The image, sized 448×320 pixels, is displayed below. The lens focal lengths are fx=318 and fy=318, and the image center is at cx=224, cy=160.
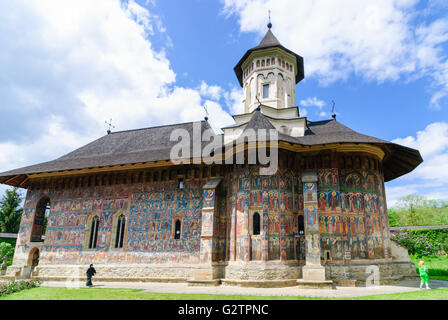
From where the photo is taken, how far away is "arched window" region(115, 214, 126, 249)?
16.8 m

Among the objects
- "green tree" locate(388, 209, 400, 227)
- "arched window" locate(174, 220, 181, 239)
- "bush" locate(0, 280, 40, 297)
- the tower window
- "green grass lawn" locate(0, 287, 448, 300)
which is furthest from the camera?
"green tree" locate(388, 209, 400, 227)

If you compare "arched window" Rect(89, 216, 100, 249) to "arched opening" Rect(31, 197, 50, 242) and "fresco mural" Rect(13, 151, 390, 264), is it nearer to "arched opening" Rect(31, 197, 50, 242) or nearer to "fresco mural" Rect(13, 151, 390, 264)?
"fresco mural" Rect(13, 151, 390, 264)

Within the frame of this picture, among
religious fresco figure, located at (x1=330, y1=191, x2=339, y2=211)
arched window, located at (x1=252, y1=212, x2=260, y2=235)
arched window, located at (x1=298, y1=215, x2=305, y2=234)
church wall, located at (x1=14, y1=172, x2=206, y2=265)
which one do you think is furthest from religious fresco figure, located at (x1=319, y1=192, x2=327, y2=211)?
church wall, located at (x1=14, y1=172, x2=206, y2=265)

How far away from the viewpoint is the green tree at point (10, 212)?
32.7 metres

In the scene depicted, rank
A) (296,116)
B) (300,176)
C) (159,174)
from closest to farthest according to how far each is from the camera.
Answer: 1. (300,176)
2. (159,174)
3. (296,116)

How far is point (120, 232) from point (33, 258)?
20.0ft

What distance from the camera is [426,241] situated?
21.3 m

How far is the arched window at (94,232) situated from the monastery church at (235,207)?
5 centimetres

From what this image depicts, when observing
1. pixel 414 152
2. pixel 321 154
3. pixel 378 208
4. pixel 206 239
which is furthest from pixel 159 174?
pixel 414 152

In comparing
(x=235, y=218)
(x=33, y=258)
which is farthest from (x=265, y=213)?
(x=33, y=258)

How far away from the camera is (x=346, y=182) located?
14352mm

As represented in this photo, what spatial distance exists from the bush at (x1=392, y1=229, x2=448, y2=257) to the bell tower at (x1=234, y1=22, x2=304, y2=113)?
1143cm
